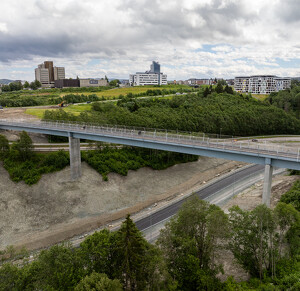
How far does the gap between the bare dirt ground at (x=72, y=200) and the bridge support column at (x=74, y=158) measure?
135 cm

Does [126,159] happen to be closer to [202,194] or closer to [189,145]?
[202,194]

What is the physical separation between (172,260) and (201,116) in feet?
209

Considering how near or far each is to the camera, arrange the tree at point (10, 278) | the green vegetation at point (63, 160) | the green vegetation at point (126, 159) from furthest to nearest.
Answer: the green vegetation at point (126, 159)
the green vegetation at point (63, 160)
the tree at point (10, 278)

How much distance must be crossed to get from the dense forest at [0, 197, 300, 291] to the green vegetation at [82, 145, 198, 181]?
97.1 ft

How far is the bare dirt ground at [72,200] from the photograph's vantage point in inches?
1470

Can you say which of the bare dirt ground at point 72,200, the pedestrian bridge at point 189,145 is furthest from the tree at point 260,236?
the bare dirt ground at point 72,200

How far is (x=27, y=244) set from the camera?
34500mm

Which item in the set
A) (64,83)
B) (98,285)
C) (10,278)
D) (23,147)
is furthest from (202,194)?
(64,83)

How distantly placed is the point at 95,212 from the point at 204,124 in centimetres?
4849

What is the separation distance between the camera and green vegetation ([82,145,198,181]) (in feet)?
175

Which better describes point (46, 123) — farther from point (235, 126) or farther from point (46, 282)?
point (235, 126)

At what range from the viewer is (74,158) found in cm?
5022

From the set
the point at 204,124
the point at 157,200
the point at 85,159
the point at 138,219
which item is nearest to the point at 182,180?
the point at 157,200

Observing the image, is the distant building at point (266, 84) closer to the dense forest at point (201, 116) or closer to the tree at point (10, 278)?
the dense forest at point (201, 116)
